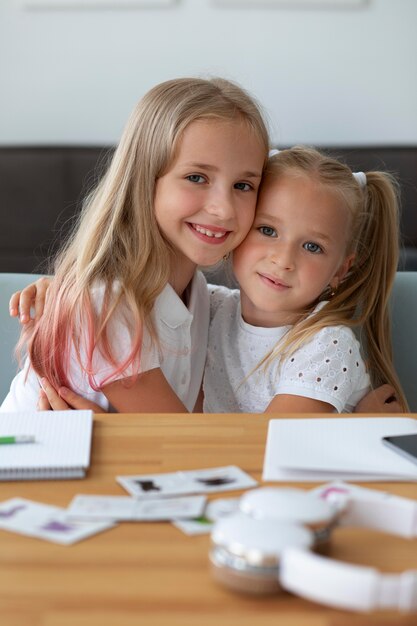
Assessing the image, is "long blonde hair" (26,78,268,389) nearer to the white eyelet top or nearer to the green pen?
the white eyelet top

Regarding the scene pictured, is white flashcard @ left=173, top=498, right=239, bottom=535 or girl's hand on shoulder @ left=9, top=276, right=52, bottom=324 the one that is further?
girl's hand on shoulder @ left=9, top=276, right=52, bottom=324

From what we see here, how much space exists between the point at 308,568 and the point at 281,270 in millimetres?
1071

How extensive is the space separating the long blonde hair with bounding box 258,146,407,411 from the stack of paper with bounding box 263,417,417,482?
515mm

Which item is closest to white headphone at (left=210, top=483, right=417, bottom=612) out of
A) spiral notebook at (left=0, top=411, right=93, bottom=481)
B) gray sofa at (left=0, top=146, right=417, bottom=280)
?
spiral notebook at (left=0, top=411, right=93, bottom=481)

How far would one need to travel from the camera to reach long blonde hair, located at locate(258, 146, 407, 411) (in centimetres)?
179

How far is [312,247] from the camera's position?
1.78 metres

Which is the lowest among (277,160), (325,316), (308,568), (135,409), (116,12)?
(135,409)

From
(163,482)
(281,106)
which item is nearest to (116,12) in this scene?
(281,106)

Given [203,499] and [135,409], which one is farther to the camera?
[135,409]

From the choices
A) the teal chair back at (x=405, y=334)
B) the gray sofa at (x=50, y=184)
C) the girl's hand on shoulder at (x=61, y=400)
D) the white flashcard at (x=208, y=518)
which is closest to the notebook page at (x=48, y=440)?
the white flashcard at (x=208, y=518)

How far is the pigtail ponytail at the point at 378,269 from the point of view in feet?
5.96

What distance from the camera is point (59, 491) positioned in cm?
100

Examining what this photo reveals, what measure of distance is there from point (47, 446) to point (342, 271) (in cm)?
90

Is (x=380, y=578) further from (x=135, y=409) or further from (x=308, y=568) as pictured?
(x=135, y=409)
